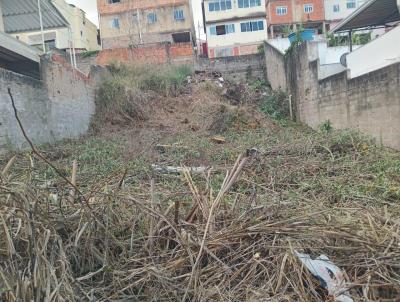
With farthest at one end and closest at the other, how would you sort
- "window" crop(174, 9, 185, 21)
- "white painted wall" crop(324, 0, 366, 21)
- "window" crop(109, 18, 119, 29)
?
"white painted wall" crop(324, 0, 366, 21) → "window" crop(109, 18, 119, 29) → "window" crop(174, 9, 185, 21)

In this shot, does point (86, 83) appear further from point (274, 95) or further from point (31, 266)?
point (31, 266)

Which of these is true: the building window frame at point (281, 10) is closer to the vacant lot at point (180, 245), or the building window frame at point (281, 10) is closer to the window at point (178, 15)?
the window at point (178, 15)

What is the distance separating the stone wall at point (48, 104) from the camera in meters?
8.51

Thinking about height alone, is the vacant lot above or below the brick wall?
below

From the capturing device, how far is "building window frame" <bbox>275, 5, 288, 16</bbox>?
33125 mm

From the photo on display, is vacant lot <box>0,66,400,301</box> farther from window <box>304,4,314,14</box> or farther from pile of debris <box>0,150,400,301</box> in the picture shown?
window <box>304,4,314,14</box>

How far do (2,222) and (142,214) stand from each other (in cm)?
101

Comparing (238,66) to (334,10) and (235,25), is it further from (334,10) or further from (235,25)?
(334,10)

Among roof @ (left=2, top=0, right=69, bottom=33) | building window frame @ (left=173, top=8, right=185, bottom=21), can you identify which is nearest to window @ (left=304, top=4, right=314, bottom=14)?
building window frame @ (left=173, top=8, right=185, bottom=21)

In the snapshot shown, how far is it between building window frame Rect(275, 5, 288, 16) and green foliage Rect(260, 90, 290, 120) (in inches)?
800

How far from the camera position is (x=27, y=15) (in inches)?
666

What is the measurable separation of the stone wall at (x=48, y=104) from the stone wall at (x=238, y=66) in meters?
6.91

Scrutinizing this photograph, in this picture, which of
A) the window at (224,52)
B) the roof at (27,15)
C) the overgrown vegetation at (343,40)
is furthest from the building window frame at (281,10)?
the roof at (27,15)

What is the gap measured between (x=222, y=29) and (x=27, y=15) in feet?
52.5
